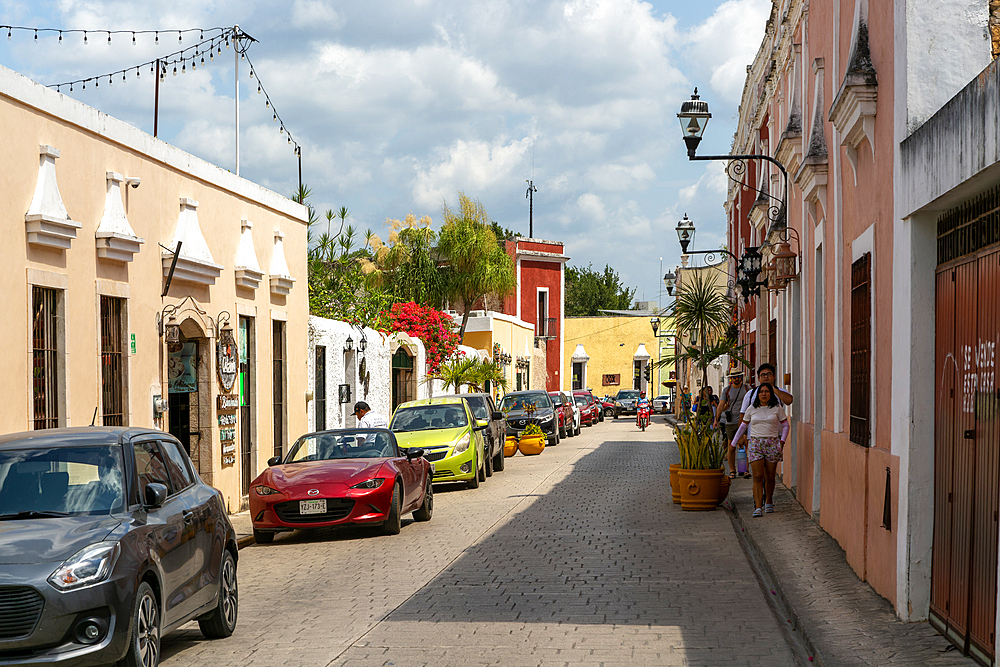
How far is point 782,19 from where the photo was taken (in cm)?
1941

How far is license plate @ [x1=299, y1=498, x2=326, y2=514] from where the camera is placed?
13.3 metres

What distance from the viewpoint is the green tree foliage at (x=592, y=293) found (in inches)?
4043

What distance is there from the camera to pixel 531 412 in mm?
35250

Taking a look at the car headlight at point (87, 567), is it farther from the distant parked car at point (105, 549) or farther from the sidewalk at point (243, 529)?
the sidewalk at point (243, 529)

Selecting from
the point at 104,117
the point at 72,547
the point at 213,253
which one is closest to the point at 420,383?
the point at 213,253

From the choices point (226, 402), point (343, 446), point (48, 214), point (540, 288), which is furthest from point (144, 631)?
point (540, 288)

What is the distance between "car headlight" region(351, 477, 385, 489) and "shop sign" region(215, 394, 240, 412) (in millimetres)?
4162

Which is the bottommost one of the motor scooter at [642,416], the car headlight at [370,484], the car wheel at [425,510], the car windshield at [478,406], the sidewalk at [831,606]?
the motor scooter at [642,416]

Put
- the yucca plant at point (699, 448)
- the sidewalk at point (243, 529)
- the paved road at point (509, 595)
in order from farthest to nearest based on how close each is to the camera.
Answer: the yucca plant at point (699, 448) → the sidewalk at point (243, 529) → the paved road at point (509, 595)

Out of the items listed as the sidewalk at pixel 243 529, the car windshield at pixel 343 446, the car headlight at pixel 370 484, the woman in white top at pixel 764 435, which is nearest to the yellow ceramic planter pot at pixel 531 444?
the sidewalk at pixel 243 529

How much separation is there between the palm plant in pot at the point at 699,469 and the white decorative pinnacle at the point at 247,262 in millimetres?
7392

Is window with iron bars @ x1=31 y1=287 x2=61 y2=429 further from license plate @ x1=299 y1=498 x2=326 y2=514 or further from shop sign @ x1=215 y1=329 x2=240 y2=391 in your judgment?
shop sign @ x1=215 y1=329 x2=240 y2=391

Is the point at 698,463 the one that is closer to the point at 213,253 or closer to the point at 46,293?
the point at 213,253

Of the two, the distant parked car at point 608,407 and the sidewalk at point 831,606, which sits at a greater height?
the sidewalk at point 831,606
